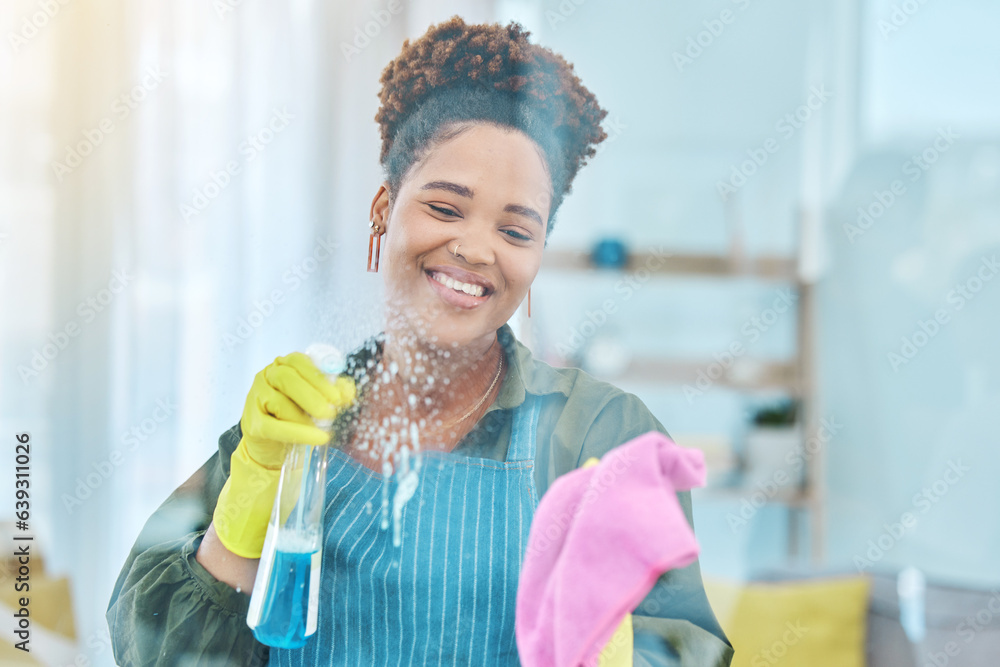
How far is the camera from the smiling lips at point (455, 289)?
546 millimetres

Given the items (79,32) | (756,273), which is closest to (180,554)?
(79,32)

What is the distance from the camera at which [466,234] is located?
54cm

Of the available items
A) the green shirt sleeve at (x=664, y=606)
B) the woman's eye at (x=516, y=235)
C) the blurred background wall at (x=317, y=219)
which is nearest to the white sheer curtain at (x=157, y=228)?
the blurred background wall at (x=317, y=219)

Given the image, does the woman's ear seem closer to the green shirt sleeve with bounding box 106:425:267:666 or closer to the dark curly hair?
the dark curly hair

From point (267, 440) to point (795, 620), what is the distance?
1.95 ft

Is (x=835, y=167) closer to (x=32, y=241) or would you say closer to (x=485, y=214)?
(x=485, y=214)

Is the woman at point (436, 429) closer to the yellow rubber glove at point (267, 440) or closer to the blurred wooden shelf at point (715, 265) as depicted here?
the yellow rubber glove at point (267, 440)

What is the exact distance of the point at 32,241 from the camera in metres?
0.63

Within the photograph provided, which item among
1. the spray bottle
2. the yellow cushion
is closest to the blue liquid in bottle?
the spray bottle

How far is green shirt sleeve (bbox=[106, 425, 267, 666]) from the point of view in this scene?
0.55m

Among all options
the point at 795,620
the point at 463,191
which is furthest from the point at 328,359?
the point at 795,620

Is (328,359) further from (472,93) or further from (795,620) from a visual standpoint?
(795,620)

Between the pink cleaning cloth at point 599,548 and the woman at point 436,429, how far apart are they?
3 centimetres

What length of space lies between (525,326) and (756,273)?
27 centimetres
